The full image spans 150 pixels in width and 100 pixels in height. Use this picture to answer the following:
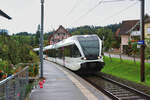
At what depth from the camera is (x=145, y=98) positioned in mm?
9141

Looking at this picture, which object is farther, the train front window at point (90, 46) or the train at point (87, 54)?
the train front window at point (90, 46)

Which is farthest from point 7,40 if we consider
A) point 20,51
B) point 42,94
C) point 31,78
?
point 42,94

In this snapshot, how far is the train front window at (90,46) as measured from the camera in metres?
15.6

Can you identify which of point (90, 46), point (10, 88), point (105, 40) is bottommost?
point (10, 88)

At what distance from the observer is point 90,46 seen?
16.0 metres

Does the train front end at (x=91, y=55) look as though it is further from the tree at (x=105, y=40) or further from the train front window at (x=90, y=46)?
the tree at (x=105, y=40)

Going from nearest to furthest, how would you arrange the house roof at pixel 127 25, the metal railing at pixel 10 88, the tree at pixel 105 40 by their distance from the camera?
1. the metal railing at pixel 10 88
2. the tree at pixel 105 40
3. the house roof at pixel 127 25

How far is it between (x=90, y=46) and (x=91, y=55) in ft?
2.43

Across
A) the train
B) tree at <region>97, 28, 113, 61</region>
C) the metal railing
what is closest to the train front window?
the train

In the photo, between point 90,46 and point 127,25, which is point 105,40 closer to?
point 127,25

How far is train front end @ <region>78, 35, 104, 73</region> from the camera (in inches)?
603

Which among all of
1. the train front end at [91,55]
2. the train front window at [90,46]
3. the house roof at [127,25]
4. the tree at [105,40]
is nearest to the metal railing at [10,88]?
the train front end at [91,55]

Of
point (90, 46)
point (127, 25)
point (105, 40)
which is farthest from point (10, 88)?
point (127, 25)

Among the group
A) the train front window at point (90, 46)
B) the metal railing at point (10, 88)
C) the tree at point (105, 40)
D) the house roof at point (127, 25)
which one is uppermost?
the house roof at point (127, 25)
